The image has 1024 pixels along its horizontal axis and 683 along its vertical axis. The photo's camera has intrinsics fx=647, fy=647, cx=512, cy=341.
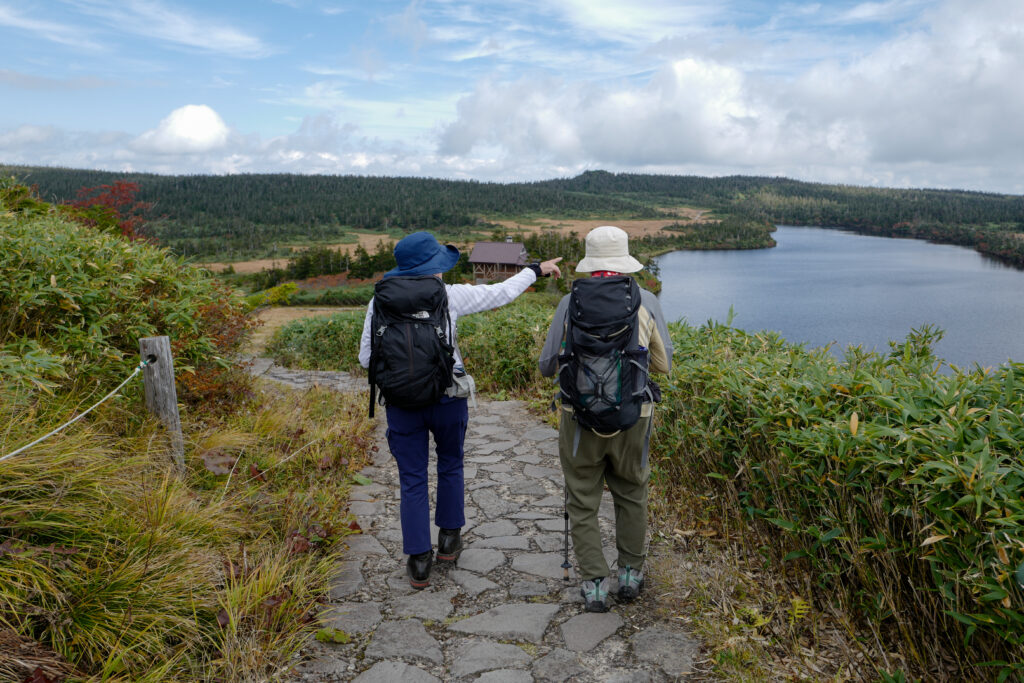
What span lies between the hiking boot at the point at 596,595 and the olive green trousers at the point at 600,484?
0.06 m

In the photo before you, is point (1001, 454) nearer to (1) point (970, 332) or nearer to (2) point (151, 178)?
(1) point (970, 332)

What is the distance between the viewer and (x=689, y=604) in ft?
10.8

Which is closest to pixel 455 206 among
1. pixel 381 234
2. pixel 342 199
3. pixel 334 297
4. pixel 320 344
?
pixel 381 234

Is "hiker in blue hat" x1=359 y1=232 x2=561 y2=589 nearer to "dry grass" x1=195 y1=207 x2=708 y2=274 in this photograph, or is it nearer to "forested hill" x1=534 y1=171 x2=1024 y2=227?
"dry grass" x1=195 y1=207 x2=708 y2=274

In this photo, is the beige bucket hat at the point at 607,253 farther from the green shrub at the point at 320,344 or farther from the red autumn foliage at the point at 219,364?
the green shrub at the point at 320,344

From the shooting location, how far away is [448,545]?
3848 mm

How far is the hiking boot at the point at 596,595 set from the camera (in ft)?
10.8

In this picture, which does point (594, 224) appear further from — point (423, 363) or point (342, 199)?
point (423, 363)

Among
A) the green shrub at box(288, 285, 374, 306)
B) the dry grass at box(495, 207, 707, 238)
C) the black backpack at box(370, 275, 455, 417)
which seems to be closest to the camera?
the black backpack at box(370, 275, 455, 417)

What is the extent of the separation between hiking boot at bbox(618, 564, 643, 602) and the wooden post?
9.54 feet

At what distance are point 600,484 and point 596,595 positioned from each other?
0.56 meters

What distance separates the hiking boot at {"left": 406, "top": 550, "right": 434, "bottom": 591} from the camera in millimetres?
3596

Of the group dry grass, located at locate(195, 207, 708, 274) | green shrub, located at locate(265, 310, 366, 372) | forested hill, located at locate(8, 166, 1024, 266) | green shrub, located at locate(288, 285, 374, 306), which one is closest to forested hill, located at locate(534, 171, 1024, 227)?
forested hill, located at locate(8, 166, 1024, 266)

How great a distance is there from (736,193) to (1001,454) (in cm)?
13894
